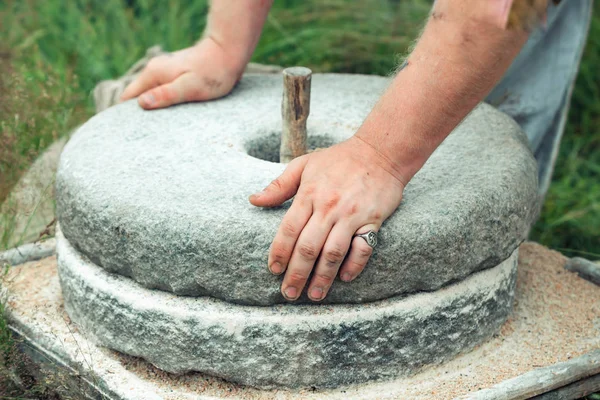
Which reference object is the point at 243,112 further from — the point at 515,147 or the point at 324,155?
the point at 515,147

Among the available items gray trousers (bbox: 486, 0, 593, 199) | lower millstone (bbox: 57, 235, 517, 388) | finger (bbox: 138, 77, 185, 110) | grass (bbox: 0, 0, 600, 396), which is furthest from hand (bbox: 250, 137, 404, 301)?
grass (bbox: 0, 0, 600, 396)

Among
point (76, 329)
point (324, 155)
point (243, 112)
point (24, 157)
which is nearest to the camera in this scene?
point (324, 155)

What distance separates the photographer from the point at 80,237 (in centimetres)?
208

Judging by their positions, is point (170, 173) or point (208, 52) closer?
point (170, 173)

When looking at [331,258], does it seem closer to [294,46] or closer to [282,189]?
[282,189]

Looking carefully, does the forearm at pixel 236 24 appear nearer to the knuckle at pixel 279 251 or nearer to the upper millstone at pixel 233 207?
the upper millstone at pixel 233 207

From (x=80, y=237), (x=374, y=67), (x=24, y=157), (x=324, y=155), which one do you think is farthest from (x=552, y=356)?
(x=374, y=67)

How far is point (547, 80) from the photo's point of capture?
315 centimetres

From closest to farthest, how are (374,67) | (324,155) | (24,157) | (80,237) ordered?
1. (324,155)
2. (80,237)
3. (24,157)
4. (374,67)

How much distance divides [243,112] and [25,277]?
0.83 metres

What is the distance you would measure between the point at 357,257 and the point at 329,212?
0.38 feet

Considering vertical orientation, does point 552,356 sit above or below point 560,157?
above

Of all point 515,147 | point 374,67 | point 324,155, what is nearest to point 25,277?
point 324,155

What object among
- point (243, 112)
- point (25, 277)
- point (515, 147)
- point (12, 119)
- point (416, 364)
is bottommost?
point (25, 277)
